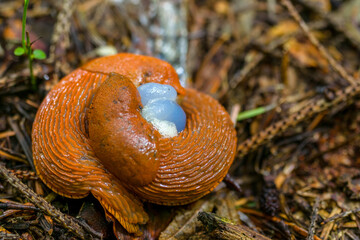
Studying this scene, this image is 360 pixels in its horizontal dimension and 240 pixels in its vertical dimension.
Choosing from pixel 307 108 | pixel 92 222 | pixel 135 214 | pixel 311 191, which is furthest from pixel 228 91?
pixel 92 222

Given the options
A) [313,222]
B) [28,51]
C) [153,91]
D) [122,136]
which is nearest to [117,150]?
[122,136]

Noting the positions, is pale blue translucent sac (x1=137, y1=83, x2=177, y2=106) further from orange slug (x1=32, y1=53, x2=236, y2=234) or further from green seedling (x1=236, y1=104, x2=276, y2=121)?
green seedling (x1=236, y1=104, x2=276, y2=121)

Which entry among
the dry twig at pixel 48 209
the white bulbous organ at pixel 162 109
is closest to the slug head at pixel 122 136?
the white bulbous organ at pixel 162 109

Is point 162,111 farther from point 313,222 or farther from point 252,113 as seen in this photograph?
point 313,222

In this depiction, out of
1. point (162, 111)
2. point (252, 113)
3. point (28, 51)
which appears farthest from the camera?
point (252, 113)

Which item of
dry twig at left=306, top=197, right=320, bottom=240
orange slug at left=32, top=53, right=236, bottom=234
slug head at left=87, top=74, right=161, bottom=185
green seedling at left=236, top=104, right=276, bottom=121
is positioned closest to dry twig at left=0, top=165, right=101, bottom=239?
orange slug at left=32, top=53, right=236, bottom=234

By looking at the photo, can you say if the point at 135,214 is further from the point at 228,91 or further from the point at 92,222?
the point at 228,91

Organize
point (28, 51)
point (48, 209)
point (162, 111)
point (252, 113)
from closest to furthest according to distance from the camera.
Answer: point (48, 209), point (162, 111), point (28, 51), point (252, 113)
